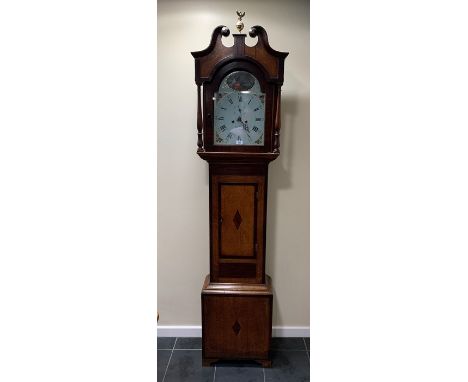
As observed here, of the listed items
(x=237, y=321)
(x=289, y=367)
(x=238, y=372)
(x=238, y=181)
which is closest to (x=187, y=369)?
(x=238, y=372)

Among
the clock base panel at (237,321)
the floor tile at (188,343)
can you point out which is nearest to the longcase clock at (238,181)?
the clock base panel at (237,321)

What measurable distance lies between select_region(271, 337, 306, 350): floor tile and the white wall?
0.29 feet

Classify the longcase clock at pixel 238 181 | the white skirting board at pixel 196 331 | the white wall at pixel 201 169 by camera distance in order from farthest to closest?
the white skirting board at pixel 196 331 → the white wall at pixel 201 169 → the longcase clock at pixel 238 181

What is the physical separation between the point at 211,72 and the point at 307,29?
0.70m

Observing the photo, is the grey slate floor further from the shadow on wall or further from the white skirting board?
the shadow on wall

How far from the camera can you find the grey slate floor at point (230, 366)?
5.91 ft

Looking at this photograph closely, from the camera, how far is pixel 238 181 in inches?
72.2

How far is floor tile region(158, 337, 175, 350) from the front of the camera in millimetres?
2095

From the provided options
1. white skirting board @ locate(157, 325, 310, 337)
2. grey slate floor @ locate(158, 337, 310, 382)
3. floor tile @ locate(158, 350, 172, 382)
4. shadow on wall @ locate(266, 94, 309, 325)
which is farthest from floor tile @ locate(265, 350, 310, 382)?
floor tile @ locate(158, 350, 172, 382)

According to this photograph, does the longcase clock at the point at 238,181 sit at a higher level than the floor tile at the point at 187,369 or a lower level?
higher

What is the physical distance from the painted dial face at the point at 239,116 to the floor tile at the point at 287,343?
1240 mm

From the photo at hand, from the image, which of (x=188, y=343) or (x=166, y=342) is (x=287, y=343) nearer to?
(x=188, y=343)

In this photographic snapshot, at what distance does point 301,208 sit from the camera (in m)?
2.12

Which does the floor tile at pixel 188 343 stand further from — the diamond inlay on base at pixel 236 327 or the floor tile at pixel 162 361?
the diamond inlay on base at pixel 236 327
